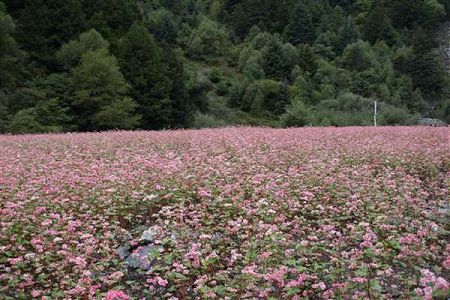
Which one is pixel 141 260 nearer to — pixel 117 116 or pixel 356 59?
pixel 117 116

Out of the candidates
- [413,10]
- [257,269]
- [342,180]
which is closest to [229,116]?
[342,180]

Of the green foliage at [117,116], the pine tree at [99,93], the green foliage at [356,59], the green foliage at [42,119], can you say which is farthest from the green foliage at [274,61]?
the green foliage at [42,119]

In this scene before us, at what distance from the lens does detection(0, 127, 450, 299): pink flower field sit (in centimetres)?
485

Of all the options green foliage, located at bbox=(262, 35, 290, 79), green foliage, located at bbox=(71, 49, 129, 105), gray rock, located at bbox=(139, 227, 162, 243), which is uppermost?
green foliage, located at bbox=(262, 35, 290, 79)

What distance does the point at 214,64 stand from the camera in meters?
77.7

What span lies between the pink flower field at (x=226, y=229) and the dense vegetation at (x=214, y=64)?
75.2 feet

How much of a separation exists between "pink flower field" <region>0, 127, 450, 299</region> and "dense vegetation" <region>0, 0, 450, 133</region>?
75.2 feet

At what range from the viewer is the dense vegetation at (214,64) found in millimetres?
35062

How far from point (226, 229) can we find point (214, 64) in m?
73.1

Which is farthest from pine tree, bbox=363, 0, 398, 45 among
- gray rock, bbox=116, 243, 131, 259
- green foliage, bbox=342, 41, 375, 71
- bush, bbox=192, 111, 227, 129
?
gray rock, bbox=116, 243, 131, 259

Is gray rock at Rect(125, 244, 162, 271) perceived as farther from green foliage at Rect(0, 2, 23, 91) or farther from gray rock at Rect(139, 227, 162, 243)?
green foliage at Rect(0, 2, 23, 91)

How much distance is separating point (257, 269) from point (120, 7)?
47.7 m

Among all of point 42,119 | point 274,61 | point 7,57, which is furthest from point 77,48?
point 274,61

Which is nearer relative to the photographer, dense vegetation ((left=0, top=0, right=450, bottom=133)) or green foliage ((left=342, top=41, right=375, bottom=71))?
dense vegetation ((left=0, top=0, right=450, bottom=133))
